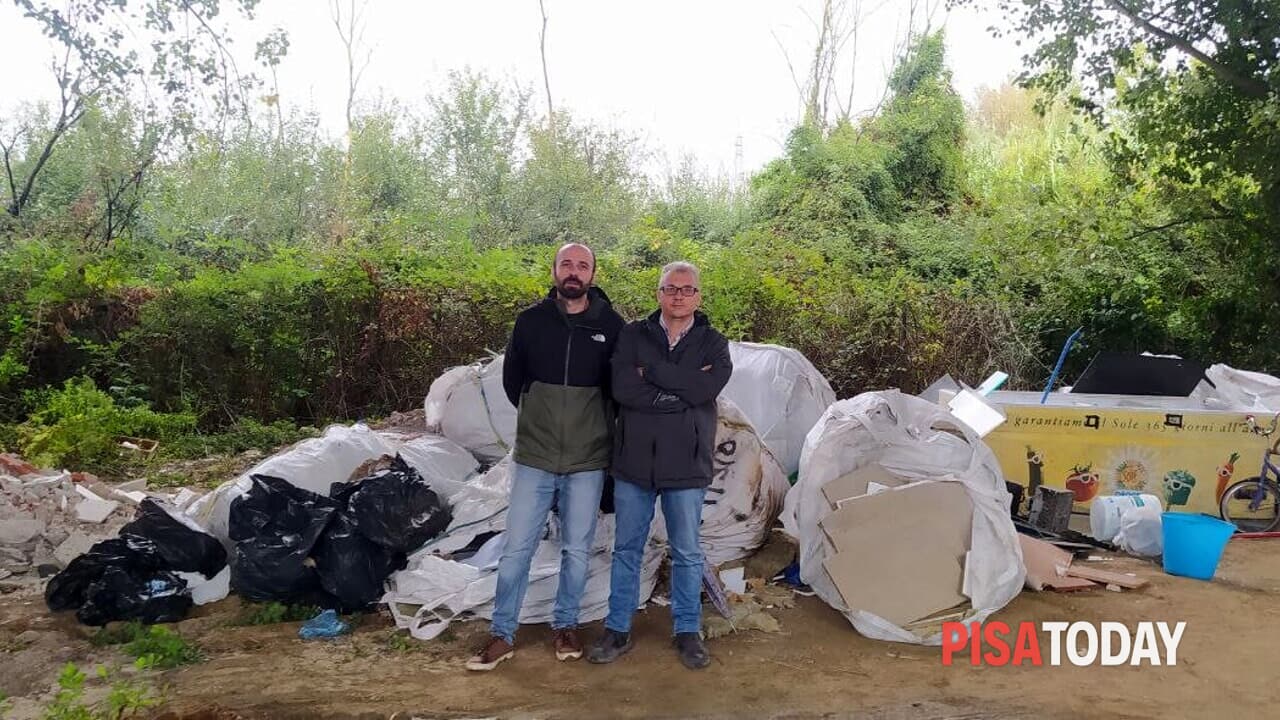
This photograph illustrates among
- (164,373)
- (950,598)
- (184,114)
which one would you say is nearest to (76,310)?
(164,373)

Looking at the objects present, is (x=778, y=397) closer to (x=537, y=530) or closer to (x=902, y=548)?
(x=902, y=548)

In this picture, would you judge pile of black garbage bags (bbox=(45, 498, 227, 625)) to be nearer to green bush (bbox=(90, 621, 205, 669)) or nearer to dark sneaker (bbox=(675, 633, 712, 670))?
green bush (bbox=(90, 621, 205, 669))

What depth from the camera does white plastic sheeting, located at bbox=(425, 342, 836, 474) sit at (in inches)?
222

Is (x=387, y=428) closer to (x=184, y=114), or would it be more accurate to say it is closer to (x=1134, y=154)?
(x=184, y=114)

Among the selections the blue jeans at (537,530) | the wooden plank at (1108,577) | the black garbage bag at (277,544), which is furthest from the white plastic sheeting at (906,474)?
the black garbage bag at (277,544)

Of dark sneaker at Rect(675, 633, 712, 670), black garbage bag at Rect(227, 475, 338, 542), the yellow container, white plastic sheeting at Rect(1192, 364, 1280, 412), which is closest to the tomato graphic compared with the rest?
the yellow container

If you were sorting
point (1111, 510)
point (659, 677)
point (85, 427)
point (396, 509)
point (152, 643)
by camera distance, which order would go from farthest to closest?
point (85, 427) → point (1111, 510) → point (396, 509) → point (152, 643) → point (659, 677)

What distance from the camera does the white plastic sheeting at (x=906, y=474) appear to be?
4.08 m

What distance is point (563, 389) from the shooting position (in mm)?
3740

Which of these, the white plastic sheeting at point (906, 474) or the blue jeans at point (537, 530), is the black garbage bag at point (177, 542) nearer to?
the blue jeans at point (537, 530)

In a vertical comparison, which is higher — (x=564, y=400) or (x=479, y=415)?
(x=564, y=400)

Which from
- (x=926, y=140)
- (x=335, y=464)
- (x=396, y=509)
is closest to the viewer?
(x=396, y=509)

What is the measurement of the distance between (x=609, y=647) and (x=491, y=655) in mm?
482

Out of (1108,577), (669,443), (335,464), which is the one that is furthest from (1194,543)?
(335,464)
